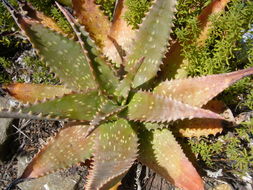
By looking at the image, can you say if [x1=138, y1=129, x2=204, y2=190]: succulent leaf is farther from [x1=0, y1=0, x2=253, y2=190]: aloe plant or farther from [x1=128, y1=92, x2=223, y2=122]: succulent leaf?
[x1=128, y1=92, x2=223, y2=122]: succulent leaf

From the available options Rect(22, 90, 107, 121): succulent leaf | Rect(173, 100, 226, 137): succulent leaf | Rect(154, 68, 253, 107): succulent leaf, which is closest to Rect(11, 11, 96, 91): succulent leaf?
Rect(22, 90, 107, 121): succulent leaf

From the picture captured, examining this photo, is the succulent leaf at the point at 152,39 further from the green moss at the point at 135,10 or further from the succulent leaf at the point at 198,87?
the green moss at the point at 135,10

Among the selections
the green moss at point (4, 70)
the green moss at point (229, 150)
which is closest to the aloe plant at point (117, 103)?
the green moss at point (229, 150)

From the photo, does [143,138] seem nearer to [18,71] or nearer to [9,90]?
[9,90]

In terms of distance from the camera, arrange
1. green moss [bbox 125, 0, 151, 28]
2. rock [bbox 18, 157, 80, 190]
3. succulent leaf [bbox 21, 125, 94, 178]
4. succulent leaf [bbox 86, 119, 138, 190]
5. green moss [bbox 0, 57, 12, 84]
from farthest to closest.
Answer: green moss [bbox 0, 57, 12, 84], rock [bbox 18, 157, 80, 190], green moss [bbox 125, 0, 151, 28], succulent leaf [bbox 21, 125, 94, 178], succulent leaf [bbox 86, 119, 138, 190]

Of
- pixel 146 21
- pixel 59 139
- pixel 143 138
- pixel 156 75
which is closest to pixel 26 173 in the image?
pixel 59 139

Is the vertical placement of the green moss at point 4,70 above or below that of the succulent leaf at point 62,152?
above

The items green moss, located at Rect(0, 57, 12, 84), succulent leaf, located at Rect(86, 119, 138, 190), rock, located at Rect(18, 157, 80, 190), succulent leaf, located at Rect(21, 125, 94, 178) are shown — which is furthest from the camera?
green moss, located at Rect(0, 57, 12, 84)

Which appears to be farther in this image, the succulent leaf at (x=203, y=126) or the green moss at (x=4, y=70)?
the green moss at (x=4, y=70)
